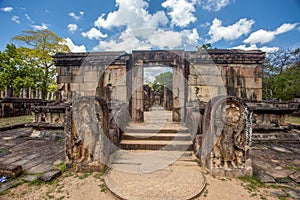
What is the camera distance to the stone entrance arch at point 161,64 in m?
5.57

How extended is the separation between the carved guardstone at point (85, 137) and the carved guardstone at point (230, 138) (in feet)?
6.89

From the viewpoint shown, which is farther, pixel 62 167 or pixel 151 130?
pixel 151 130

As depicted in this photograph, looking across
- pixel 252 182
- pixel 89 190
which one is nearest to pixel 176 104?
pixel 252 182

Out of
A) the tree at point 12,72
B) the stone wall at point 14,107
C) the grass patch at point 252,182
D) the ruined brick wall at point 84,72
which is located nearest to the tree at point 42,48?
the tree at point 12,72

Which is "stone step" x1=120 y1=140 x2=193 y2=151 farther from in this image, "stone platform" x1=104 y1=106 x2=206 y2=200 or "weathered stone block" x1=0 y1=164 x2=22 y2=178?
"weathered stone block" x1=0 y1=164 x2=22 y2=178

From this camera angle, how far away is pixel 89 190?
233 centimetres

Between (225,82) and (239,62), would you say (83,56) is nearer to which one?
(225,82)

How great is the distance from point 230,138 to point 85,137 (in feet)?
8.78

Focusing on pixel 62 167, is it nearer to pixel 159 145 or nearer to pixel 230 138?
pixel 159 145

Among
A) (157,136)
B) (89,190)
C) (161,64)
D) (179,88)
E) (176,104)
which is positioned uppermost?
(161,64)

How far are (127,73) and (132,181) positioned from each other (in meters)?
4.22

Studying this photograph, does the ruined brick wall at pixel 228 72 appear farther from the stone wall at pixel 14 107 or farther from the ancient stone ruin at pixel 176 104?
the stone wall at pixel 14 107

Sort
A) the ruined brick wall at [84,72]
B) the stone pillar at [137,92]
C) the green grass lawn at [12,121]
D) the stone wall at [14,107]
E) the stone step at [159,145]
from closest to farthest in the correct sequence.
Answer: the stone step at [159,145] → the stone pillar at [137,92] → the ruined brick wall at [84,72] → the green grass lawn at [12,121] → the stone wall at [14,107]

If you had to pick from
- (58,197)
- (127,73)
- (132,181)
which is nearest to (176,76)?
(127,73)
